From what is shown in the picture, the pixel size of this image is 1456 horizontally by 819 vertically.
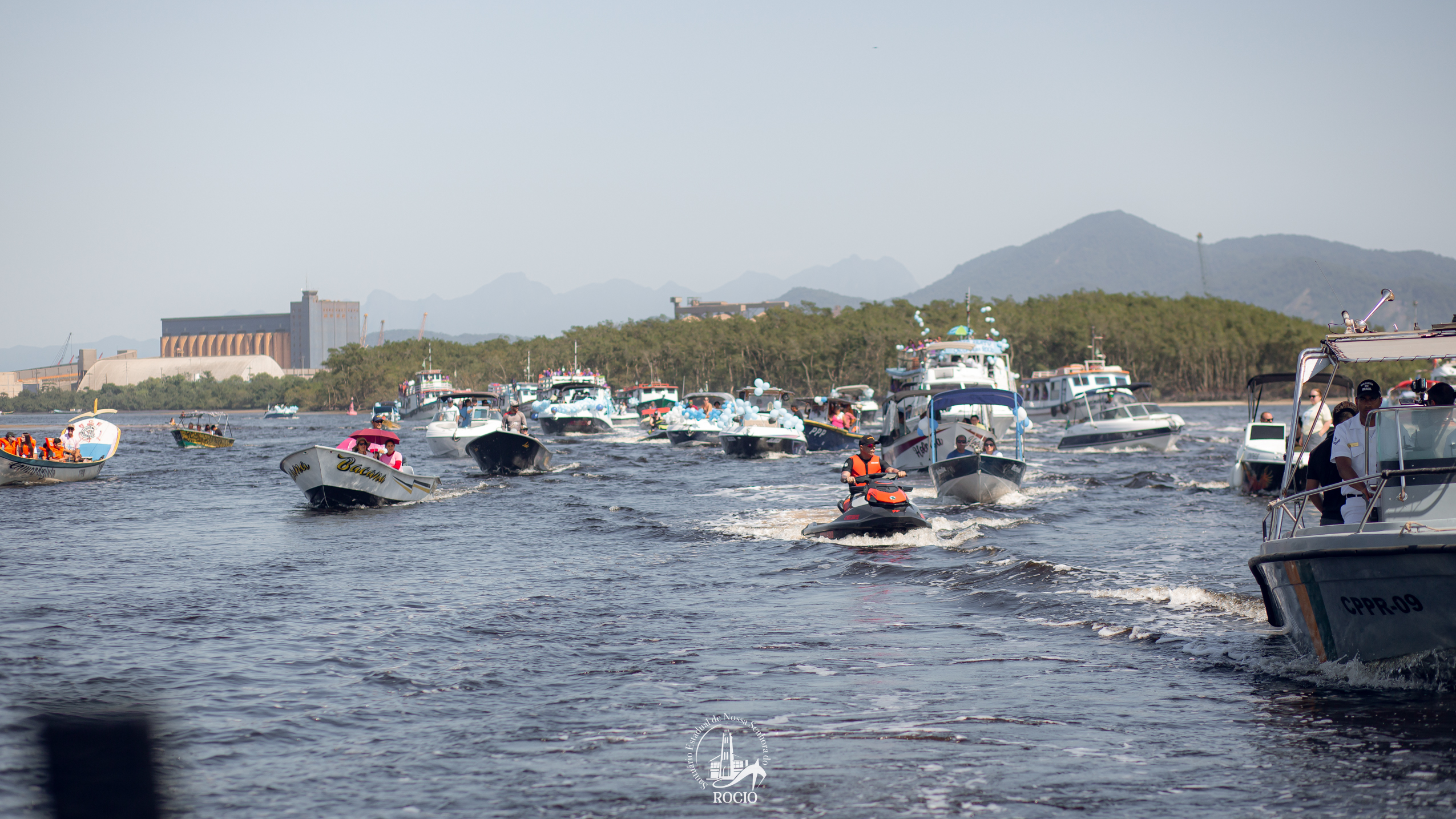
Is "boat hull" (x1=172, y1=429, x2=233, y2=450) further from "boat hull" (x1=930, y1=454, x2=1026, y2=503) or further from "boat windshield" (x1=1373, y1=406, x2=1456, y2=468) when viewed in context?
"boat windshield" (x1=1373, y1=406, x2=1456, y2=468)

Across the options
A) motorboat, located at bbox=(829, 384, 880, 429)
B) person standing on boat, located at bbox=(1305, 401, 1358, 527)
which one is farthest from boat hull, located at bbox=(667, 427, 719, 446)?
person standing on boat, located at bbox=(1305, 401, 1358, 527)

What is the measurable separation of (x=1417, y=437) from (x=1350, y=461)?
0.66 metres

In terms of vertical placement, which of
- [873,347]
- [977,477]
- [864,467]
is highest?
[873,347]

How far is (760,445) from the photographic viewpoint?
4328 centimetres

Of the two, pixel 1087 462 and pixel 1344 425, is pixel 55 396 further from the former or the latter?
A: pixel 1344 425

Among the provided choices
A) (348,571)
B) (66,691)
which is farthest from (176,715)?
(348,571)

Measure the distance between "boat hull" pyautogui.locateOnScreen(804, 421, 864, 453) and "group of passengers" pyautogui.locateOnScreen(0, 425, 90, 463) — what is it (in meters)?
27.0

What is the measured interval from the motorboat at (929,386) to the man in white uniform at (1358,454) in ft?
67.9

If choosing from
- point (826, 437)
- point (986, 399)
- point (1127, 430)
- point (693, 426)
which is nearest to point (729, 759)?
point (986, 399)

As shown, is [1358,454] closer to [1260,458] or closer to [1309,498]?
[1309,498]

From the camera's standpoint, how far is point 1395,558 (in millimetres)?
8234

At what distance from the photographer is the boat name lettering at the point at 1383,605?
8.34m

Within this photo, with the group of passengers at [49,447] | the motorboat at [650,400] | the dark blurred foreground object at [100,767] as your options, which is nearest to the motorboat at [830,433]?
the motorboat at [650,400]

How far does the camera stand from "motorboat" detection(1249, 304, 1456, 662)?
8227 mm
